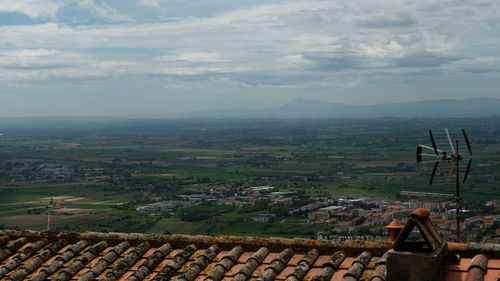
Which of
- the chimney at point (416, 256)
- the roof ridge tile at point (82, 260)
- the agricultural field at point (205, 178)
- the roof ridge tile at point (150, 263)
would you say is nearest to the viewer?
the chimney at point (416, 256)

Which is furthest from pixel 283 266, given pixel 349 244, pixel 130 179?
pixel 130 179

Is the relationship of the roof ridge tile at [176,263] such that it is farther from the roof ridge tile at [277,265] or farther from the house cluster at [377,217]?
the house cluster at [377,217]

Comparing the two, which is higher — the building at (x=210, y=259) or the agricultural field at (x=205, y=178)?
the building at (x=210, y=259)

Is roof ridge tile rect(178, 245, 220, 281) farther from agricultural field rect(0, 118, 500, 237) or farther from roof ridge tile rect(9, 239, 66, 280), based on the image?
agricultural field rect(0, 118, 500, 237)

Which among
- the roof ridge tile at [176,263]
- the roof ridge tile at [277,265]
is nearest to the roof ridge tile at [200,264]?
the roof ridge tile at [176,263]

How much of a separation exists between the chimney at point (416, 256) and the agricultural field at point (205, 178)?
3193 cm

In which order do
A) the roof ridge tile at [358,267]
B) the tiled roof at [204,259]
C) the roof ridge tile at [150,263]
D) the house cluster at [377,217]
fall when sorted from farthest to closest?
the house cluster at [377,217], the roof ridge tile at [150,263], the tiled roof at [204,259], the roof ridge tile at [358,267]

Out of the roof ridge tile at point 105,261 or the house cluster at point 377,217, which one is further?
the house cluster at point 377,217

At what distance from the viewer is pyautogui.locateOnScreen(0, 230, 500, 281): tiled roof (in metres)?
6.31

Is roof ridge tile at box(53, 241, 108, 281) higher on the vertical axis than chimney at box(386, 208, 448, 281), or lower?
lower

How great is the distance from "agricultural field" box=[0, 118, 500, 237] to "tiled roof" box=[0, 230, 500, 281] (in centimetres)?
3076

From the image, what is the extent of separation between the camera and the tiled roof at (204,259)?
6312 mm

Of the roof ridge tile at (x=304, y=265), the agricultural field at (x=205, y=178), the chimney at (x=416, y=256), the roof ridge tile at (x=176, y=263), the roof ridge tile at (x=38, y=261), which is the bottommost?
the agricultural field at (x=205, y=178)

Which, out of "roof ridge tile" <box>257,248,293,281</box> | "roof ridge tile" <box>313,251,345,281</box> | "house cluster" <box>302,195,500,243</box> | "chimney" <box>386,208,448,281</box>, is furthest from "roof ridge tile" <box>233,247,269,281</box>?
"house cluster" <box>302,195,500,243</box>
